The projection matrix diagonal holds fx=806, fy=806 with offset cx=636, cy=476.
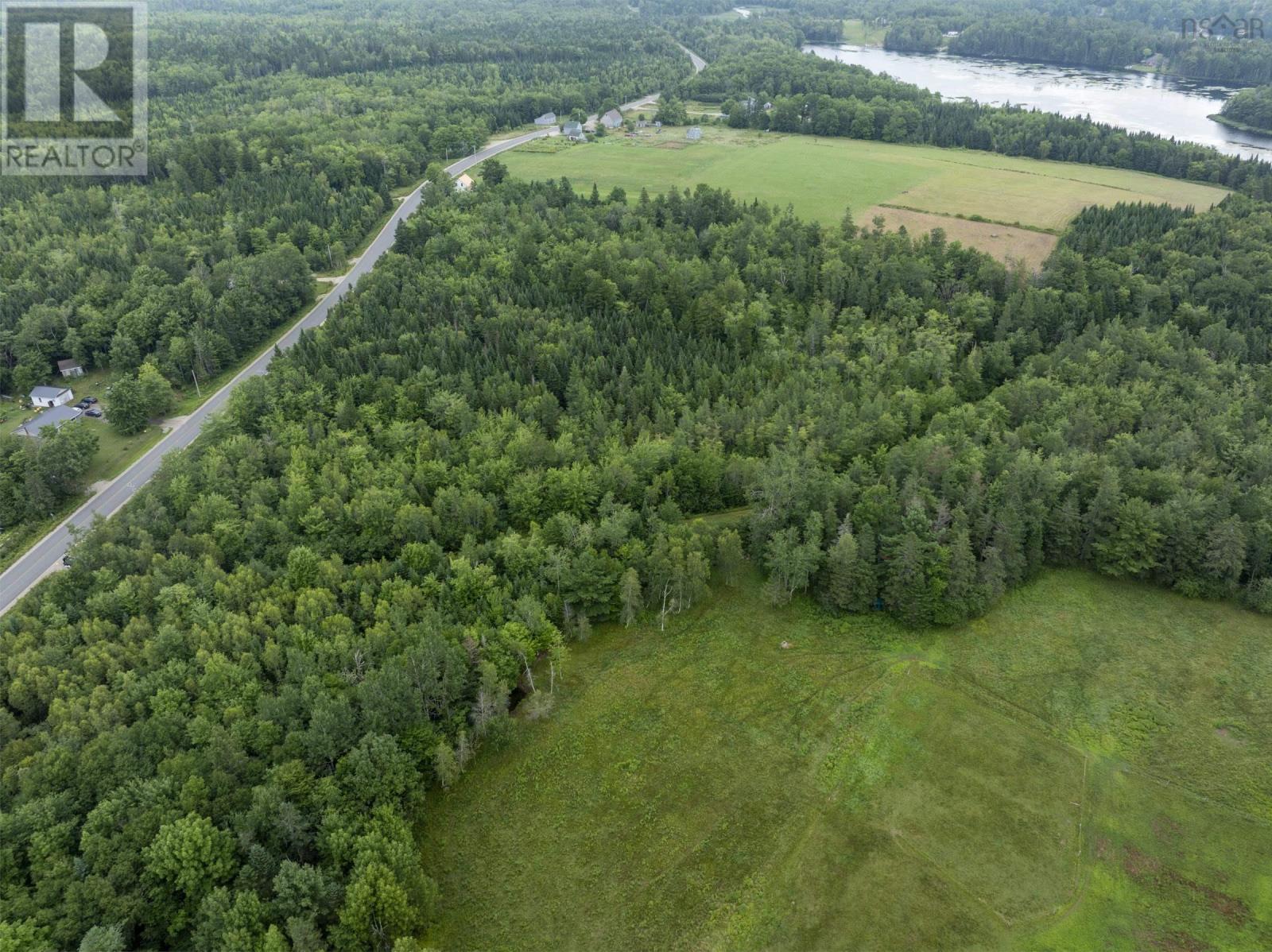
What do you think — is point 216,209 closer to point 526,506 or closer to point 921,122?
point 526,506

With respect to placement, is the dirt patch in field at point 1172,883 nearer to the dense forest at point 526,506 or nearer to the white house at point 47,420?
the dense forest at point 526,506

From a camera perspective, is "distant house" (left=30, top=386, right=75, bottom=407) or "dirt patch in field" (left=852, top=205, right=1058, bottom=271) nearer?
"distant house" (left=30, top=386, right=75, bottom=407)

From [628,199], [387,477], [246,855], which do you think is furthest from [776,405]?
[628,199]

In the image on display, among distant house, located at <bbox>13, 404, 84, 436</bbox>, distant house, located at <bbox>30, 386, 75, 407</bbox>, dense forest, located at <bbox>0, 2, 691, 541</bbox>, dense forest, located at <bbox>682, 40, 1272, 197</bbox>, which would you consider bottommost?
distant house, located at <bbox>13, 404, 84, 436</bbox>

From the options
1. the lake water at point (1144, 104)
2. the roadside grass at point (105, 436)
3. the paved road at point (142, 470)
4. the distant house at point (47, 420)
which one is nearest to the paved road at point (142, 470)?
the paved road at point (142, 470)

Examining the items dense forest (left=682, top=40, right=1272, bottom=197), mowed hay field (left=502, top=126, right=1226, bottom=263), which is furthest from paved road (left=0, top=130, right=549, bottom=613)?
dense forest (left=682, top=40, right=1272, bottom=197)

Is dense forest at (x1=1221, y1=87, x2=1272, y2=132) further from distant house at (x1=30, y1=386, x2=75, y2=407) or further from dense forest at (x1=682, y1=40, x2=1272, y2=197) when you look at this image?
distant house at (x1=30, y1=386, x2=75, y2=407)
